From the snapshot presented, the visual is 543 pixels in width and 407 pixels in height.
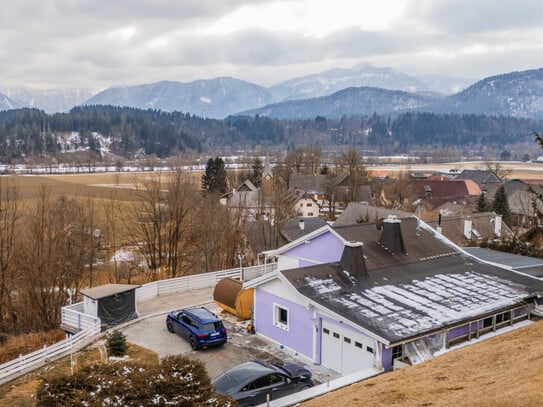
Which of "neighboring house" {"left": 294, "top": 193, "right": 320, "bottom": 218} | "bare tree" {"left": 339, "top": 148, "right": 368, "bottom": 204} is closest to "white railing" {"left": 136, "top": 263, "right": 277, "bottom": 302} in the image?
"neighboring house" {"left": 294, "top": 193, "right": 320, "bottom": 218}

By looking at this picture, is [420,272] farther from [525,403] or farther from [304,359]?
[525,403]

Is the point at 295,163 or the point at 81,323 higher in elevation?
the point at 295,163

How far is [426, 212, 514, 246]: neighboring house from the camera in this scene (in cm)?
3928

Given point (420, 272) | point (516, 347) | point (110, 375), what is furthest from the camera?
point (420, 272)

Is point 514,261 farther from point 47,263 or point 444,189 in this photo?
point 444,189

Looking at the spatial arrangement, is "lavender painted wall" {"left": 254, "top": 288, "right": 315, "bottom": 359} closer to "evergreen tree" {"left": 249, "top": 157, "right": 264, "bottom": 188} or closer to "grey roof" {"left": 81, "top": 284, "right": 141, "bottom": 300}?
"grey roof" {"left": 81, "top": 284, "right": 141, "bottom": 300}

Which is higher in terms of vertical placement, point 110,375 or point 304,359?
point 110,375

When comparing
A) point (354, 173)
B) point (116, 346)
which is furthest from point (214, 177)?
point (116, 346)

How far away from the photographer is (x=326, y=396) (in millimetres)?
11492

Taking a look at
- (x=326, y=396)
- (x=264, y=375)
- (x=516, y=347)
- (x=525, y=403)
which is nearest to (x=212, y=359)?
(x=264, y=375)

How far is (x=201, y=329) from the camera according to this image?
16719mm

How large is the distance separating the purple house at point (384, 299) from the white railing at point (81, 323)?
6.50m

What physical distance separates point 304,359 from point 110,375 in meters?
9.20

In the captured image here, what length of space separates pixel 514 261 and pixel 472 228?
19.3m
